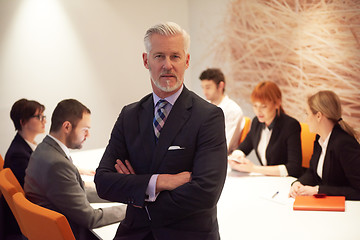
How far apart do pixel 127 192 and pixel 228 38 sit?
4438 mm

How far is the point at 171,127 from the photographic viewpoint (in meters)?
1.54

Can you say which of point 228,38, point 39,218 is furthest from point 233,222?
point 228,38

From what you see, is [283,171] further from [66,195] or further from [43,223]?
[43,223]

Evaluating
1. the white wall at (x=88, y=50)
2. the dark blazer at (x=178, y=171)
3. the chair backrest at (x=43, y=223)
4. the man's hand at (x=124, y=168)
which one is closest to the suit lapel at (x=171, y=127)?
the dark blazer at (x=178, y=171)

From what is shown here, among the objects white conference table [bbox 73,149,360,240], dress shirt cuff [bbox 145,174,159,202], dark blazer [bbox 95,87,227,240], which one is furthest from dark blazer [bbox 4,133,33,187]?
dress shirt cuff [bbox 145,174,159,202]

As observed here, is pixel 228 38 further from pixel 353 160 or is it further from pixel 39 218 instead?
pixel 39 218

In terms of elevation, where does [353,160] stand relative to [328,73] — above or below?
below

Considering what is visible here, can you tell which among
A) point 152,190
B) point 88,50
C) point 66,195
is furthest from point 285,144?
point 88,50

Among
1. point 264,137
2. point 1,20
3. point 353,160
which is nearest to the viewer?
point 353,160

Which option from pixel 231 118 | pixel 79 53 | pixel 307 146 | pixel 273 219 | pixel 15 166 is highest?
pixel 79 53

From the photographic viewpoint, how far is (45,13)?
5.20 meters

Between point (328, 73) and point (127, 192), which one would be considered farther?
point (328, 73)

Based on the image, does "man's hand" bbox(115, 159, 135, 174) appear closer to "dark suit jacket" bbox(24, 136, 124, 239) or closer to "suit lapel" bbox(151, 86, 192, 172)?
"suit lapel" bbox(151, 86, 192, 172)

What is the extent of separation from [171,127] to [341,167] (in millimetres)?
1383
